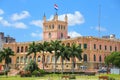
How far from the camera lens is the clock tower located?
109m

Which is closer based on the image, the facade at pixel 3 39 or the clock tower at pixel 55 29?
the clock tower at pixel 55 29

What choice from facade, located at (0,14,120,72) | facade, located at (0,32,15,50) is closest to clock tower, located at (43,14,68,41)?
facade, located at (0,14,120,72)

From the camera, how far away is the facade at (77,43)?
9494 centimetres

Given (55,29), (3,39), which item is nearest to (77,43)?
(55,29)

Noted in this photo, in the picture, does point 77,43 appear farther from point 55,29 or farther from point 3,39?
point 3,39

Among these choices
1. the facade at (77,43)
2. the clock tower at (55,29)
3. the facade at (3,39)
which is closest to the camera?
the facade at (77,43)

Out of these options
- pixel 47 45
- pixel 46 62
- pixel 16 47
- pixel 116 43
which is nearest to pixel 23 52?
pixel 16 47

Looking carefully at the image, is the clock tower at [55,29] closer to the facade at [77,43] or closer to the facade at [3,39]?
the facade at [77,43]

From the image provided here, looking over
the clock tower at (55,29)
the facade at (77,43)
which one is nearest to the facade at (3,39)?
the facade at (77,43)

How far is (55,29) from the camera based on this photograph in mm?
109188

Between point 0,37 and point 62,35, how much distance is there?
27.3 m

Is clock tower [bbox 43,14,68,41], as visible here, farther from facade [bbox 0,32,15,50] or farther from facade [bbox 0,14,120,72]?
facade [bbox 0,32,15,50]

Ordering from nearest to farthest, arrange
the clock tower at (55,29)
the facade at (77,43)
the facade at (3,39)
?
the facade at (77,43) → the clock tower at (55,29) → the facade at (3,39)

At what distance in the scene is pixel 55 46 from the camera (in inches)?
3334
